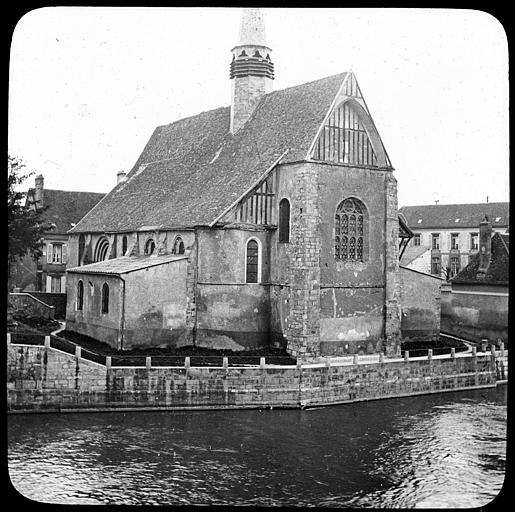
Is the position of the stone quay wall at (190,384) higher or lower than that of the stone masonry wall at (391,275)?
lower

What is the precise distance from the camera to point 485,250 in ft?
159

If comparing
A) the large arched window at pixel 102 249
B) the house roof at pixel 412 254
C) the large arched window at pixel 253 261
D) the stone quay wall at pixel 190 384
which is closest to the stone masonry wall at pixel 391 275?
the stone quay wall at pixel 190 384

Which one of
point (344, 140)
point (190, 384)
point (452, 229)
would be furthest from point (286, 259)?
point (452, 229)

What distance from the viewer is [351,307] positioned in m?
36.6

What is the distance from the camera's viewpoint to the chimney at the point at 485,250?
156ft

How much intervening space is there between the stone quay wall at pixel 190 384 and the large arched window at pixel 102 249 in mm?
20351

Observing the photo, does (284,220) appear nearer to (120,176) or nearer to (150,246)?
(150,246)

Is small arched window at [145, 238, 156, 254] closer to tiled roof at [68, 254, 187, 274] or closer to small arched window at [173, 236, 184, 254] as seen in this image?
tiled roof at [68, 254, 187, 274]

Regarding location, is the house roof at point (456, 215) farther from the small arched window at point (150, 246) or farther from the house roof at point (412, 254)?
the small arched window at point (150, 246)

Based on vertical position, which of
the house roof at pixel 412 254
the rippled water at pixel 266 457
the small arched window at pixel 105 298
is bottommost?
the rippled water at pixel 266 457

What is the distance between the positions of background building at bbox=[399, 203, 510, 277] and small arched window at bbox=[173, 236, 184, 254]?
1265 inches

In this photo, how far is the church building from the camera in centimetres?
3512

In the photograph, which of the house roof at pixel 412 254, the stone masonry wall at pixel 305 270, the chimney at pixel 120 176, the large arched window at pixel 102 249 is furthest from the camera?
the house roof at pixel 412 254

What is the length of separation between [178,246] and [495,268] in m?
21.6
